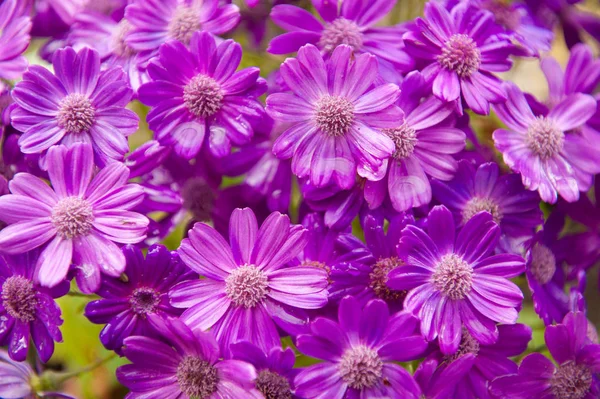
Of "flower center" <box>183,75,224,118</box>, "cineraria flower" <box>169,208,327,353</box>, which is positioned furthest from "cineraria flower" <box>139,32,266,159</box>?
"cineraria flower" <box>169,208,327,353</box>

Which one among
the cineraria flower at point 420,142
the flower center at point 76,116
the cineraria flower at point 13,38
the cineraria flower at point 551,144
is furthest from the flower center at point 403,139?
the cineraria flower at point 13,38

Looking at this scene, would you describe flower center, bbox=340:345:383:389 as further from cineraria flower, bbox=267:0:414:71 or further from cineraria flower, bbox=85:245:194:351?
cineraria flower, bbox=267:0:414:71

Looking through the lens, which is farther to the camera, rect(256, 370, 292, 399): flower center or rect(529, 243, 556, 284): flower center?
rect(529, 243, 556, 284): flower center

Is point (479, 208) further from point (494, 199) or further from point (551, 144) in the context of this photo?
point (551, 144)

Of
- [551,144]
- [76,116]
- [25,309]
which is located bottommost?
[25,309]

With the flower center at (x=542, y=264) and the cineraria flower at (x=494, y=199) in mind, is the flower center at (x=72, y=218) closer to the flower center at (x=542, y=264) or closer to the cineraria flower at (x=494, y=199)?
the cineraria flower at (x=494, y=199)

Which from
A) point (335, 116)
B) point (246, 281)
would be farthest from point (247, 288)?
point (335, 116)
